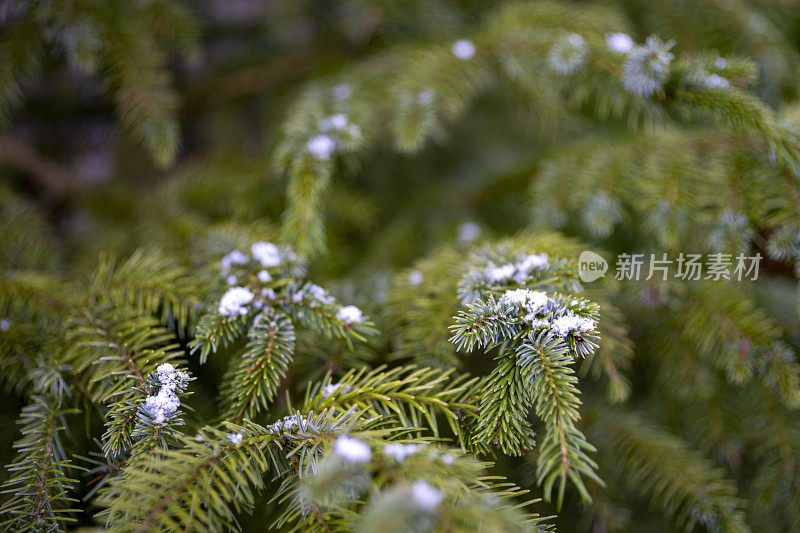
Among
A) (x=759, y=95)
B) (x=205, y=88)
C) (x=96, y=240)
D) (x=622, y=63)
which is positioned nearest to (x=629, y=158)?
(x=622, y=63)

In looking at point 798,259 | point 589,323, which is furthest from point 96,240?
point 798,259

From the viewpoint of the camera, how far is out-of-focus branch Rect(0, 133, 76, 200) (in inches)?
60.1

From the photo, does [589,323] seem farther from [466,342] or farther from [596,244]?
[596,244]

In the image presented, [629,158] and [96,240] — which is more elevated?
[629,158]

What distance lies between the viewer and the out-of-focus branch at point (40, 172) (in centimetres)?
153

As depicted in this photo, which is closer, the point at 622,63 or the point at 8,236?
Answer: the point at 622,63

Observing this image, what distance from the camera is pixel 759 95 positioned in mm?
1266

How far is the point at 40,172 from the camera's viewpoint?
1541mm

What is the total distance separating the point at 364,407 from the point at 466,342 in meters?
0.18

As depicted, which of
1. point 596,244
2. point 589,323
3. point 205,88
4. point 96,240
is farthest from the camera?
point 205,88

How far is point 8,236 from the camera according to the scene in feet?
4.00

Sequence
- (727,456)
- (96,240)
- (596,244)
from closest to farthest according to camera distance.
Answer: (727,456) → (96,240) → (596,244)

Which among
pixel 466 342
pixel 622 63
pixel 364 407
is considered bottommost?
pixel 364 407

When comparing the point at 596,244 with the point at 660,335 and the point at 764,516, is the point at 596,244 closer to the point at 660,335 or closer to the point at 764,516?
the point at 660,335
